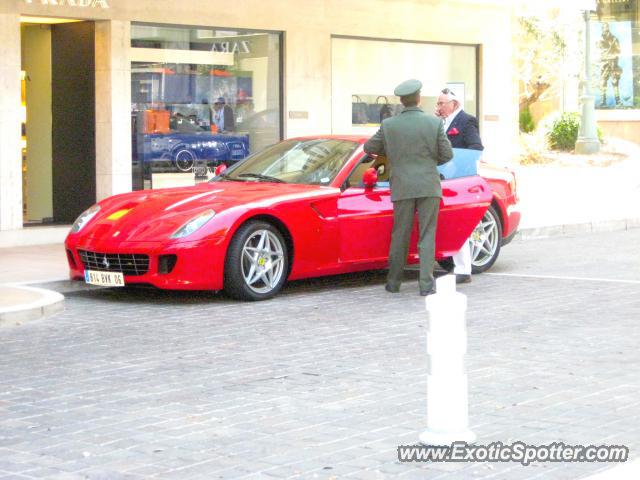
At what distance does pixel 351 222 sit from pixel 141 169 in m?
6.37

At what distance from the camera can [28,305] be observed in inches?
395

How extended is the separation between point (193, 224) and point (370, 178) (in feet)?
6.09

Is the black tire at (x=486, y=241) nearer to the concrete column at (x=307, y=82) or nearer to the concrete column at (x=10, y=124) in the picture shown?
the concrete column at (x=10, y=124)

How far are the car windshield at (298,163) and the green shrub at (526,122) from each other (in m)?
24.7

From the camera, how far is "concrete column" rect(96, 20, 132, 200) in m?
16.5

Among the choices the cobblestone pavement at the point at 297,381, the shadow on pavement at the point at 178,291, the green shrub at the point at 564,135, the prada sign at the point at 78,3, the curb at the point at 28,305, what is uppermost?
the prada sign at the point at 78,3

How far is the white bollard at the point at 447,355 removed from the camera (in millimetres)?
5344

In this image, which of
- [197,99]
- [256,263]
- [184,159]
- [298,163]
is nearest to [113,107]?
[184,159]

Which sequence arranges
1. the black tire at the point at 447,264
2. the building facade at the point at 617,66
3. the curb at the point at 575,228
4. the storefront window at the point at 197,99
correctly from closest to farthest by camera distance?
the black tire at the point at 447,264 < the curb at the point at 575,228 < the storefront window at the point at 197,99 < the building facade at the point at 617,66

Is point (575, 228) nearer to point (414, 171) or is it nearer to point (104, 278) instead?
point (414, 171)

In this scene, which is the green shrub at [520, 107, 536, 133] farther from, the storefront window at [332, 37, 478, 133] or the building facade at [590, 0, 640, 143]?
the storefront window at [332, 37, 478, 133]

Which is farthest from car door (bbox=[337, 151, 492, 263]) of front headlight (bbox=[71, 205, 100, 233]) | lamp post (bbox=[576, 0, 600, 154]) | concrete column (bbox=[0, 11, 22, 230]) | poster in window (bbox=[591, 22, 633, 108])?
poster in window (bbox=[591, 22, 633, 108])

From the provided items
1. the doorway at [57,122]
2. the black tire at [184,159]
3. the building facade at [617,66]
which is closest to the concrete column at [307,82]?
the black tire at [184,159]

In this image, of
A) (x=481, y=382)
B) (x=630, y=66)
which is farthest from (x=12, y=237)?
(x=630, y=66)
